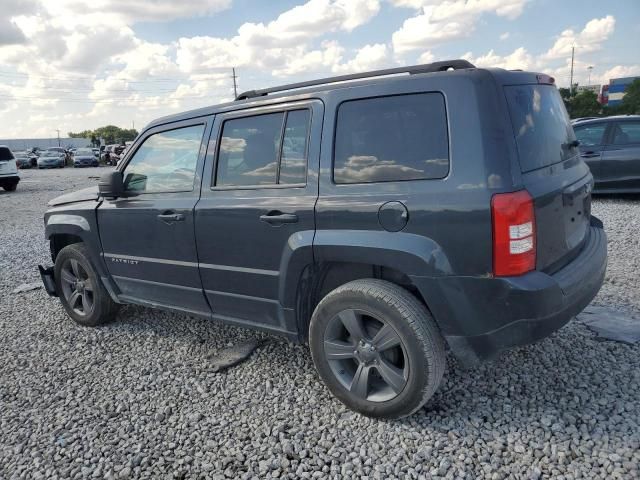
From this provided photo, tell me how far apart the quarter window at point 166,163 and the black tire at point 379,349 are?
4.76ft

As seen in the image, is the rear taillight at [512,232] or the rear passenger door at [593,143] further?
the rear passenger door at [593,143]

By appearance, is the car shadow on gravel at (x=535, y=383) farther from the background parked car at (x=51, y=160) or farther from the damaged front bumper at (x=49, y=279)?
the background parked car at (x=51, y=160)

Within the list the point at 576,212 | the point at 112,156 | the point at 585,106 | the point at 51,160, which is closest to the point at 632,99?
the point at 585,106

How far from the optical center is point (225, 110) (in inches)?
136

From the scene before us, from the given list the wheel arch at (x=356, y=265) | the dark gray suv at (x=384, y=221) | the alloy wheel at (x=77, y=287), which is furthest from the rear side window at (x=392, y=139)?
the alloy wheel at (x=77, y=287)

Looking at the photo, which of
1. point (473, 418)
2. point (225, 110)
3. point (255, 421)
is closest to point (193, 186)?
point (225, 110)

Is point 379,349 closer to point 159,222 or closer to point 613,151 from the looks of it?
point 159,222

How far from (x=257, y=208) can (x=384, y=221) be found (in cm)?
87

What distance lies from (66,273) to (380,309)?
3293 mm

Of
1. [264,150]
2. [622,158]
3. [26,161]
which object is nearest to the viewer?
[264,150]

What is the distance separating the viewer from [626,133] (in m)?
8.71

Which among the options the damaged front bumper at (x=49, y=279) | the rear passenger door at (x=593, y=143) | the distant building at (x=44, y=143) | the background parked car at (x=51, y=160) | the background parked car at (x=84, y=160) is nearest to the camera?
the damaged front bumper at (x=49, y=279)

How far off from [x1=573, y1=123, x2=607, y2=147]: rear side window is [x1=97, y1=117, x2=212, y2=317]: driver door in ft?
25.5

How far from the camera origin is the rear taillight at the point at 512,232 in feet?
7.68
